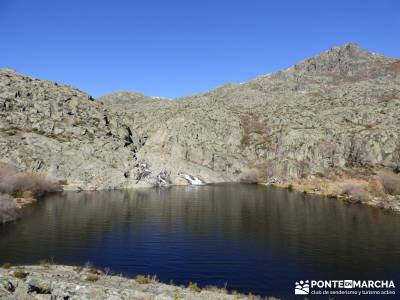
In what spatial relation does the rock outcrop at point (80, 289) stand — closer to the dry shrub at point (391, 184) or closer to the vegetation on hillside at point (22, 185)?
the vegetation on hillside at point (22, 185)

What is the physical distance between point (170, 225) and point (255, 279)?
43840mm

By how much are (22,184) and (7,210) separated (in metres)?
52.6

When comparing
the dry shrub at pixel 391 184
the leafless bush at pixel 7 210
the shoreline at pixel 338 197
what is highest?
the dry shrub at pixel 391 184

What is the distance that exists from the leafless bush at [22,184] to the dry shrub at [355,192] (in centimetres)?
12018

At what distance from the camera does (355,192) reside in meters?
159

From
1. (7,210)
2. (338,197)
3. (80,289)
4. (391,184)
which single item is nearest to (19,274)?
(80,289)

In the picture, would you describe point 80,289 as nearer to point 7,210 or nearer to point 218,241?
point 218,241

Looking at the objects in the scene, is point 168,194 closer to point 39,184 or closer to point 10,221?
point 39,184

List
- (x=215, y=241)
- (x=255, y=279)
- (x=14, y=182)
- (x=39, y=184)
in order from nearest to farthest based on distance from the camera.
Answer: (x=255, y=279), (x=215, y=241), (x=14, y=182), (x=39, y=184)

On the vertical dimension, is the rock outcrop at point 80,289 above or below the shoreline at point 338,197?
below

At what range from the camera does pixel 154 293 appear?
4575cm

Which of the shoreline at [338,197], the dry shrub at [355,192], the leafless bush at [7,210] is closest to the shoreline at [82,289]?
the leafless bush at [7,210]

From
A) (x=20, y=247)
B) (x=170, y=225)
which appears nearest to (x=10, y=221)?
(x=20, y=247)

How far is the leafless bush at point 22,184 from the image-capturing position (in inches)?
5641
